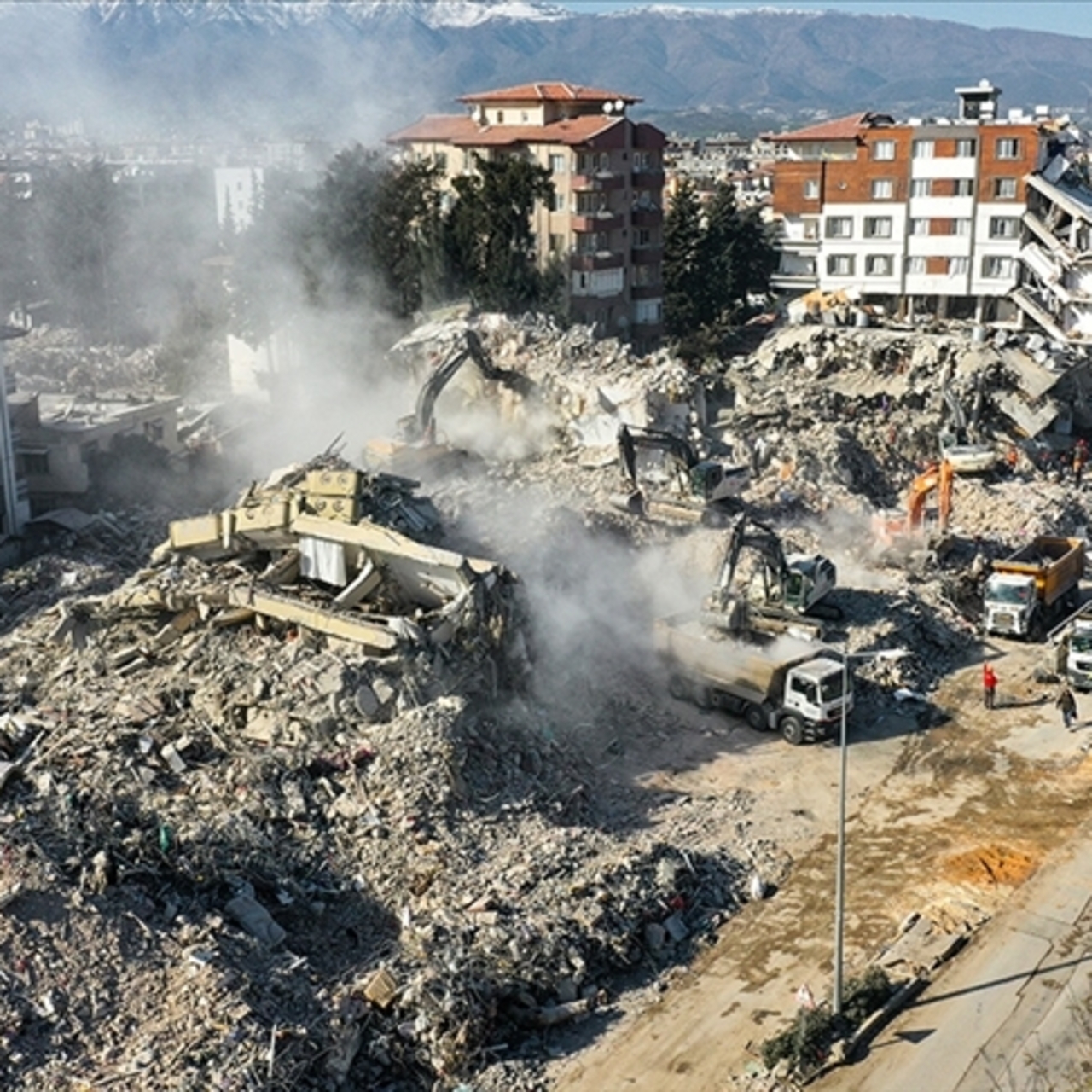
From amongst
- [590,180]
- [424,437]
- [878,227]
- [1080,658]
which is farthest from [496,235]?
[1080,658]

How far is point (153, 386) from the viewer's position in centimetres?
4581

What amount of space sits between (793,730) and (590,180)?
93.4ft

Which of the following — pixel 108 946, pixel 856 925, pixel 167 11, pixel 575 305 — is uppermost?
pixel 167 11

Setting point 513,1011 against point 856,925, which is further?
point 856,925

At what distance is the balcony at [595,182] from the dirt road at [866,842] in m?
25.3

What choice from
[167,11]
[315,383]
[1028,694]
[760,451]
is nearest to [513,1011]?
[1028,694]

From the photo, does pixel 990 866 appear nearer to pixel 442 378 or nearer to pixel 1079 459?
pixel 442 378

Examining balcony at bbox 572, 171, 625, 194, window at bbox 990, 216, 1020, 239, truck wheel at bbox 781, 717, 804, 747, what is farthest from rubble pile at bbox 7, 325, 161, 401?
window at bbox 990, 216, 1020, 239

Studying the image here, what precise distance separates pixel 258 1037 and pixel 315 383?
29.0 m

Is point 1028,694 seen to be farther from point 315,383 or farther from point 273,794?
point 315,383

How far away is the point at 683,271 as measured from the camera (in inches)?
1962

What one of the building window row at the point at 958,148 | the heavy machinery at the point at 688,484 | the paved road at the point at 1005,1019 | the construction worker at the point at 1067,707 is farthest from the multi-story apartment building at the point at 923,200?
the paved road at the point at 1005,1019

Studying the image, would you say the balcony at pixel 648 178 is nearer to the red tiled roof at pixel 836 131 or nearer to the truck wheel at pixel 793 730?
the red tiled roof at pixel 836 131

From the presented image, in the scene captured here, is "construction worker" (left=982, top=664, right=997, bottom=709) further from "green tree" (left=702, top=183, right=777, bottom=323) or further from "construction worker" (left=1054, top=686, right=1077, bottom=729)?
"green tree" (left=702, top=183, right=777, bottom=323)
